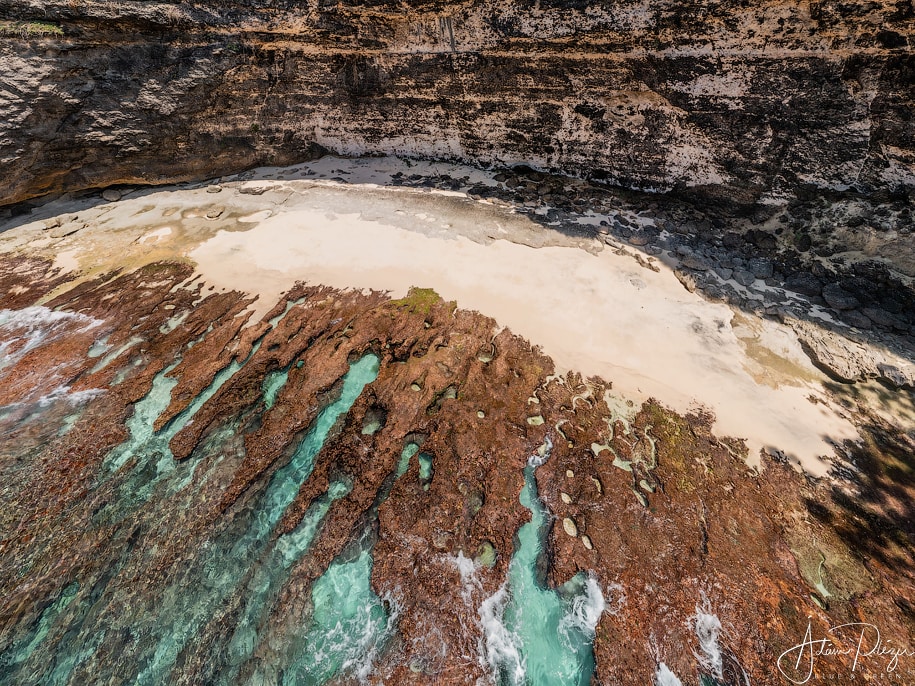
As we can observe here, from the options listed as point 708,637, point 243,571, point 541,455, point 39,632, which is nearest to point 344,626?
point 243,571

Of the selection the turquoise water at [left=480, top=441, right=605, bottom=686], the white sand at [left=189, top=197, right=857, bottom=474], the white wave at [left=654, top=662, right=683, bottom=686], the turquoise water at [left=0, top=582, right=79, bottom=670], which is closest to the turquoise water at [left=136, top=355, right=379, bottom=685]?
the turquoise water at [left=0, top=582, right=79, bottom=670]

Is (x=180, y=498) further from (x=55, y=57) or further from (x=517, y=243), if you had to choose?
(x=55, y=57)

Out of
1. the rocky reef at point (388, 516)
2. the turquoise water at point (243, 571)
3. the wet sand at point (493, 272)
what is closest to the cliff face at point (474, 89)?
the wet sand at point (493, 272)

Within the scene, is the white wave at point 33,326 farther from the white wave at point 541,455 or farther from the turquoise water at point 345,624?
the white wave at point 541,455

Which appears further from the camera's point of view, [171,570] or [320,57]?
[320,57]

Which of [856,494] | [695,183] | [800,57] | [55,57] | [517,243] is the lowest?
[856,494]

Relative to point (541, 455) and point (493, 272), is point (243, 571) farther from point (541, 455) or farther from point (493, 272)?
point (493, 272)

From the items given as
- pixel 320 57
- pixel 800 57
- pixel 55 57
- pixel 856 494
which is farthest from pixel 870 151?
pixel 55 57

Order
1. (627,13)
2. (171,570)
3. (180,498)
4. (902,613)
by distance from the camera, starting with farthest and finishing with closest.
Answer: (627,13)
(180,498)
(171,570)
(902,613)
